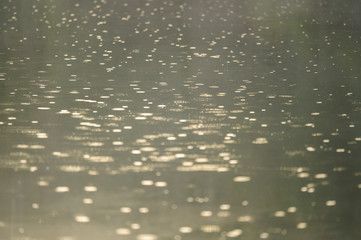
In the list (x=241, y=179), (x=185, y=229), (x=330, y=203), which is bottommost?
(x=185, y=229)

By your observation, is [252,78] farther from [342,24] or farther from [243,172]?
[342,24]

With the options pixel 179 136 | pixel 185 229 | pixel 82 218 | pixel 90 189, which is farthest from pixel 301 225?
pixel 179 136

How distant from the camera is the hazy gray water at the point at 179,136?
37.1 ft

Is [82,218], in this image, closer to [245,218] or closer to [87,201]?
[87,201]

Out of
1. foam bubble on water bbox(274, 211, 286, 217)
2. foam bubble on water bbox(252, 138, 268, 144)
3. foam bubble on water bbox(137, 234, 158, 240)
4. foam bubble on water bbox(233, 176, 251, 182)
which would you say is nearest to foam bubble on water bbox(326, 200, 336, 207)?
foam bubble on water bbox(274, 211, 286, 217)

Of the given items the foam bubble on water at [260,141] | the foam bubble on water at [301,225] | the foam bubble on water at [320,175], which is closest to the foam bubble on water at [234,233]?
the foam bubble on water at [301,225]

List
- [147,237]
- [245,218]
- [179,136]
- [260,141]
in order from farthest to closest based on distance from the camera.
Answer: [179,136]
[260,141]
[245,218]
[147,237]

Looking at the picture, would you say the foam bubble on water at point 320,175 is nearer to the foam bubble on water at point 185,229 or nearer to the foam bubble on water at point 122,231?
the foam bubble on water at point 185,229

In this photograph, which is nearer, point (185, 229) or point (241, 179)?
point (185, 229)

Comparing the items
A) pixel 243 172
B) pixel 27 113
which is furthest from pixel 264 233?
pixel 27 113

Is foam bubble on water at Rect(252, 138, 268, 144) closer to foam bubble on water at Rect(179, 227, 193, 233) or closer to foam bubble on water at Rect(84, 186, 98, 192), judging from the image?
foam bubble on water at Rect(84, 186, 98, 192)

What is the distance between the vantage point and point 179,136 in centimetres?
1557

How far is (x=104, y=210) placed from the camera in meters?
11.5

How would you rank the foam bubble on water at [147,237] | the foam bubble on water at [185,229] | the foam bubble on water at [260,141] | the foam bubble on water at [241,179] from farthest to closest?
1. the foam bubble on water at [260,141]
2. the foam bubble on water at [241,179]
3. the foam bubble on water at [185,229]
4. the foam bubble on water at [147,237]
